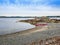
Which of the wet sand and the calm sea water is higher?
the calm sea water

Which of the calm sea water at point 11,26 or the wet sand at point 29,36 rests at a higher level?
the calm sea water at point 11,26

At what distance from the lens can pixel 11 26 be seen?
6.80 ft

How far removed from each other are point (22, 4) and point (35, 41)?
62 cm

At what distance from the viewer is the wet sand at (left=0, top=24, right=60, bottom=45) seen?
194cm

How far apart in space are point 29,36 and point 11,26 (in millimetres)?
330

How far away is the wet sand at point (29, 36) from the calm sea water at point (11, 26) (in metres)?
0.07

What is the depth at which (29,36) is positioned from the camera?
203 cm

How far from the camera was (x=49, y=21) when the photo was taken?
2.18m

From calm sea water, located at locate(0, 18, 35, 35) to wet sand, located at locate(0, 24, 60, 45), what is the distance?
0.07 metres

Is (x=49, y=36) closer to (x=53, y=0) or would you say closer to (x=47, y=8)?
(x=47, y=8)

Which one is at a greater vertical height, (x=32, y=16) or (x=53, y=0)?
(x=53, y=0)

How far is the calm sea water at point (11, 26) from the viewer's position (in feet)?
6.56

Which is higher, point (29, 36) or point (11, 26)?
point (11, 26)

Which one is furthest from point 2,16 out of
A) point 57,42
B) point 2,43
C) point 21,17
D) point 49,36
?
point 57,42
